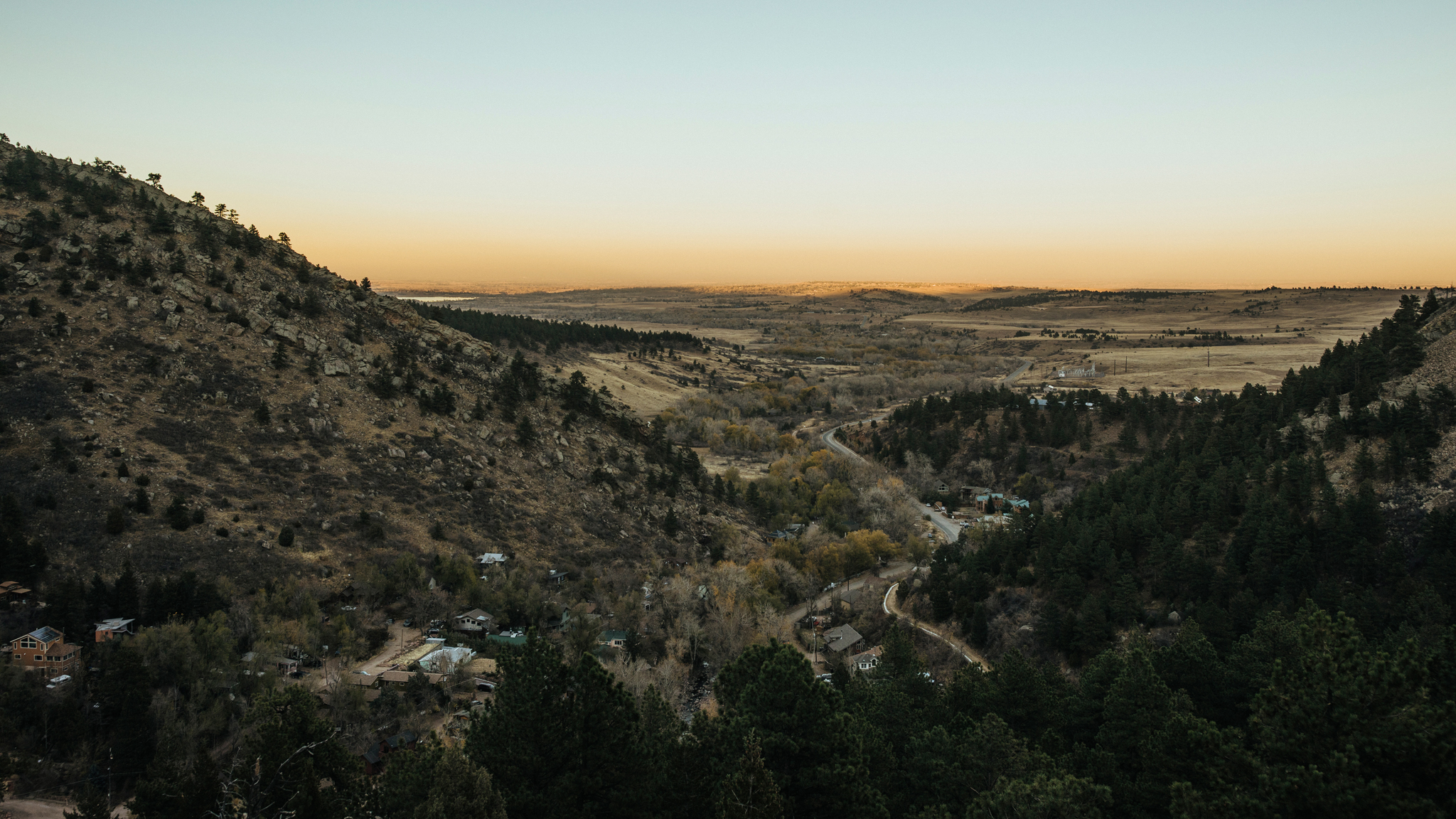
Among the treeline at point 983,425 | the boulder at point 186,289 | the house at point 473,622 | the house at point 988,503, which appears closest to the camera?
the house at point 473,622

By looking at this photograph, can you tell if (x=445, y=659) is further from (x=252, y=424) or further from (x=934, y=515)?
(x=934, y=515)

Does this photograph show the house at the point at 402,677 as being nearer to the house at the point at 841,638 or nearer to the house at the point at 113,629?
the house at the point at 113,629

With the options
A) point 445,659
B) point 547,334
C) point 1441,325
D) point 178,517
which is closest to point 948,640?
point 445,659

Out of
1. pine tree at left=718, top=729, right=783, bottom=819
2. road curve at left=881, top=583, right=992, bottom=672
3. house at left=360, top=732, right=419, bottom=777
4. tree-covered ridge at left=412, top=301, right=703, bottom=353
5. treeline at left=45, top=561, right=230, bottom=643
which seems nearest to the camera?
pine tree at left=718, top=729, right=783, bottom=819

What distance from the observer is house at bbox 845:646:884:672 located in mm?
39781

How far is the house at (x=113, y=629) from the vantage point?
1080 inches

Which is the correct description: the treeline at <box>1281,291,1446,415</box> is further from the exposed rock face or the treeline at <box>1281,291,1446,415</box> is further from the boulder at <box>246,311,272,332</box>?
the boulder at <box>246,311,272,332</box>

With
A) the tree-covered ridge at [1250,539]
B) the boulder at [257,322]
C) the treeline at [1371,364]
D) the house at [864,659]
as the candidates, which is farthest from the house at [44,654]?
the treeline at [1371,364]

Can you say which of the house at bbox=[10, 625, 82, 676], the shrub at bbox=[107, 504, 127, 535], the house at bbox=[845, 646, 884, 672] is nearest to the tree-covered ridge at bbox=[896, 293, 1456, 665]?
the house at bbox=[845, 646, 884, 672]

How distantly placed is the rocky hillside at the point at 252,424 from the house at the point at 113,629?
357cm

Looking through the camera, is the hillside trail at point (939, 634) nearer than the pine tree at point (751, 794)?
No

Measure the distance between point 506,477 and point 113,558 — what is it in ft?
72.3

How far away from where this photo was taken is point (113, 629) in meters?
27.9

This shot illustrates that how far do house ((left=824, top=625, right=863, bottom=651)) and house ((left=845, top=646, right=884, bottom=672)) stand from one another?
2.75ft
